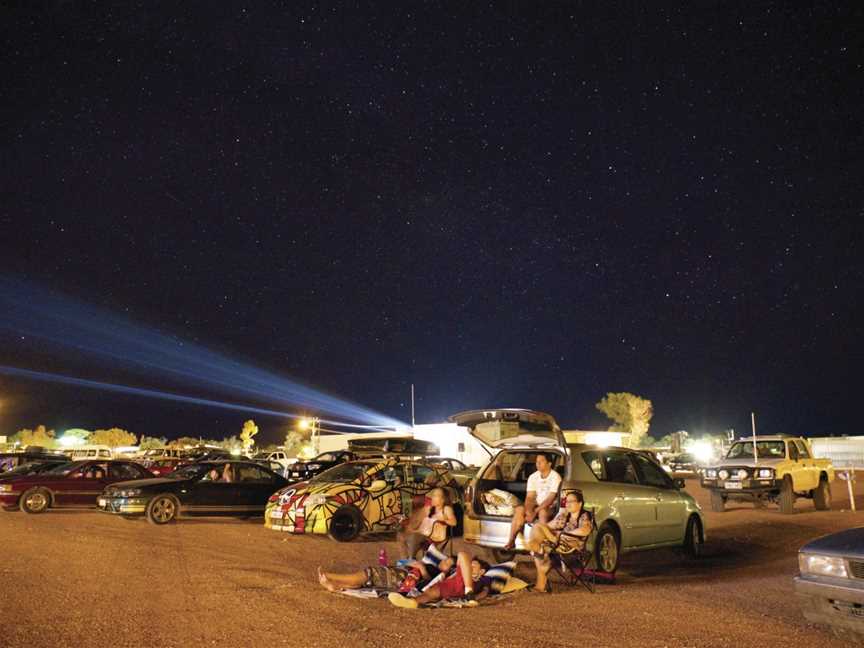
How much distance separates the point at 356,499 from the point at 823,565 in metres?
8.85

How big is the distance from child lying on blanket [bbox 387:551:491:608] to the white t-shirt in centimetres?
170

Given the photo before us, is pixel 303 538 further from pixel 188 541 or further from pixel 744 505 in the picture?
pixel 744 505

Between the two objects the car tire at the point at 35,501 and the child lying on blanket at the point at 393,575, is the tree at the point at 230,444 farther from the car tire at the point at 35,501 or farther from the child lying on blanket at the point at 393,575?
the child lying on blanket at the point at 393,575

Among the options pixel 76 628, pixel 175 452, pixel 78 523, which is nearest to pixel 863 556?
pixel 76 628

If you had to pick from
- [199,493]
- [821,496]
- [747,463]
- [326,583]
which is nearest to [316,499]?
[199,493]

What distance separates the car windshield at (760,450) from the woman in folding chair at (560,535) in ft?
38.6

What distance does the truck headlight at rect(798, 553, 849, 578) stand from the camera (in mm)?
6051

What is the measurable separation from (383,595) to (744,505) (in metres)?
16.4

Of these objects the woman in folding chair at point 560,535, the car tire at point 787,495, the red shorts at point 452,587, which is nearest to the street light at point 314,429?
the car tire at point 787,495

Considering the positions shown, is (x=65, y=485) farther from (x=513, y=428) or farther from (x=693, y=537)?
(x=693, y=537)

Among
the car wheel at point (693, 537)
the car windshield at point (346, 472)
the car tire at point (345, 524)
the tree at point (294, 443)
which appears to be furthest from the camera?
the tree at point (294, 443)

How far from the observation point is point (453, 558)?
824cm

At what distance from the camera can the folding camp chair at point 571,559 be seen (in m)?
8.82

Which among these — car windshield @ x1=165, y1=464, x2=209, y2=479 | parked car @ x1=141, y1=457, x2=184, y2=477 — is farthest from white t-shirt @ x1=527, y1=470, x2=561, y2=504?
parked car @ x1=141, y1=457, x2=184, y2=477
